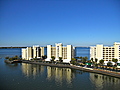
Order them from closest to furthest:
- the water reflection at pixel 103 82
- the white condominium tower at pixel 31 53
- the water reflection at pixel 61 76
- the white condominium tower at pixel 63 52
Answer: the water reflection at pixel 103 82, the water reflection at pixel 61 76, the white condominium tower at pixel 63 52, the white condominium tower at pixel 31 53

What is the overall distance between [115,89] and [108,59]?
9454 mm

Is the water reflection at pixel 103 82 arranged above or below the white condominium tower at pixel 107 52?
below

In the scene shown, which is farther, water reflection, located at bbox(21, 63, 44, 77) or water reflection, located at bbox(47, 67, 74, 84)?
water reflection, located at bbox(21, 63, 44, 77)

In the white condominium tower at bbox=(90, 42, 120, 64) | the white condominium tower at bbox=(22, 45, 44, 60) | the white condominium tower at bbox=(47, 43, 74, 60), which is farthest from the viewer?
the white condominium tower at bbox=(22, 45, 44, 60)

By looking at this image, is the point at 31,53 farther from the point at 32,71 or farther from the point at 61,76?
the point at 61,76

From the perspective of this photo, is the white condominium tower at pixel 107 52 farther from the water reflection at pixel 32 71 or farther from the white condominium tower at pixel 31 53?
the white condominium tower at pixel 31 53

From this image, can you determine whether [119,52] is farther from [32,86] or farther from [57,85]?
[32,86]

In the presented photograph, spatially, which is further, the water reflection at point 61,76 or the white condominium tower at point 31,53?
the white condominium tower at point 31,53

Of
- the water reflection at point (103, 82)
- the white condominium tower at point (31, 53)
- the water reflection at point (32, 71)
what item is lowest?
the water reflection at point (32, 71)

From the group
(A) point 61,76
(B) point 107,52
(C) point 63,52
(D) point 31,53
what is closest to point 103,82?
(A) point 61,76

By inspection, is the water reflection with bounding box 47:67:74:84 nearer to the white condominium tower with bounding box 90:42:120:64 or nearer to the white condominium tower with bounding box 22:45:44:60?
the white condominium tower with bounding box 90:42:120:64

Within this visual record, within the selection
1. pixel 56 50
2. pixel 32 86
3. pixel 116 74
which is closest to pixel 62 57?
pixel 56 50

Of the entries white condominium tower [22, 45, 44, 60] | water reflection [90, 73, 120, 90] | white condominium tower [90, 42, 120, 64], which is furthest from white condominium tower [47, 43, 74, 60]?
water reflection [90, 73, 120, 90]

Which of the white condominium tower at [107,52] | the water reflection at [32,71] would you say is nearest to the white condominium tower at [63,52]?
the white condominium tower at [107,52]
